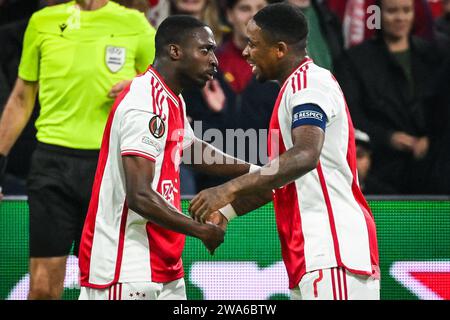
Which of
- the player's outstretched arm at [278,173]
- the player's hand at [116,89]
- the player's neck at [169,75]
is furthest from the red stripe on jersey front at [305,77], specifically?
the player's hand at [116,89]

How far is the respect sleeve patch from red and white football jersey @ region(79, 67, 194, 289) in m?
0.64

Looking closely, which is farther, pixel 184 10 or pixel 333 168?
pixel 184 10

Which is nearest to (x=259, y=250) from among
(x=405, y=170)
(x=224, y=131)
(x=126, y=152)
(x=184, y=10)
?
(x=224, y=131)

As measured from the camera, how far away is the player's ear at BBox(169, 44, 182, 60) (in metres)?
4.70

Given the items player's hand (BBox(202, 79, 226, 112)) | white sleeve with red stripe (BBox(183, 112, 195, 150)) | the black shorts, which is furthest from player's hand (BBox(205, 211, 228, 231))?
player's hand (BBox(202, 79, 226, 112))

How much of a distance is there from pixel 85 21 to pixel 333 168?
2287mm

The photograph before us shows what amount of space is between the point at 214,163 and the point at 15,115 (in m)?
1.47

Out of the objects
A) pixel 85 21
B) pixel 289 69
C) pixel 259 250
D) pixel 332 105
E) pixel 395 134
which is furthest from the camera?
pixel 395 134

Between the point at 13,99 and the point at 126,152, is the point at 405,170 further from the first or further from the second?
the point at 126,152

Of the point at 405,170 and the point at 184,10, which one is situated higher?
the point at 184,10

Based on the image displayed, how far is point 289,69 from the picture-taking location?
447cm

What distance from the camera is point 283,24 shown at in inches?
178

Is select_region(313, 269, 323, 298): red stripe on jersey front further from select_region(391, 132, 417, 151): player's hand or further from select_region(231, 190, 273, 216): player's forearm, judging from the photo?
select_region(391, 132, 417, 151): player's hand

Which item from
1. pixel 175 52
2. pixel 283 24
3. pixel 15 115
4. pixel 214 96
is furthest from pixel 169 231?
pixel 214 96
